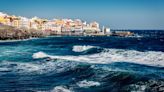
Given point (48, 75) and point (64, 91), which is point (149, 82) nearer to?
point (64, 91)

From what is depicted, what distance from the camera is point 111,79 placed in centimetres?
2000

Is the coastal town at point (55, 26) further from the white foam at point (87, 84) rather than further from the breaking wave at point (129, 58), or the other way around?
the white foam at point (87, 84)

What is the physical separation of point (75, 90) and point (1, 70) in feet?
32.1

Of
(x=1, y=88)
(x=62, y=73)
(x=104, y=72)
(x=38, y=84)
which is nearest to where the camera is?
(x=1, y=88)

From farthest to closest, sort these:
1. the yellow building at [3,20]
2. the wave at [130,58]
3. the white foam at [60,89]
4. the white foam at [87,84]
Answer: the yellow building at [3,20], the wave at [130,58], the white foam at [87,84], the white foam at [60,89]

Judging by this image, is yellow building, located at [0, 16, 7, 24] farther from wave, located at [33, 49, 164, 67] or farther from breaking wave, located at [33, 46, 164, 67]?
wave, located at [33, 49, 164, 67]

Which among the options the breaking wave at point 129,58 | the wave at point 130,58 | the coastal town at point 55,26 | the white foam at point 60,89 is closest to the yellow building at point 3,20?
the coastal town at point 55,26

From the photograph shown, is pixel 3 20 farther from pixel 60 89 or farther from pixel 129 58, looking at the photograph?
pixel 60 89

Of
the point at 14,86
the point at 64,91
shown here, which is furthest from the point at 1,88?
the point at 64,91

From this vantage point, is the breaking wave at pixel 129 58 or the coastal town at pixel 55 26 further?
the coastal town at pixel 55 26

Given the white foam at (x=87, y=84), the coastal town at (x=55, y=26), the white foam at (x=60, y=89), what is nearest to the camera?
the white foam at (x=60, y=89)

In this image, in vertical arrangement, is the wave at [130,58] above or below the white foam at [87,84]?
below

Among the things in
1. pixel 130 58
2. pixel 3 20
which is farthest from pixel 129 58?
pixel 3 20

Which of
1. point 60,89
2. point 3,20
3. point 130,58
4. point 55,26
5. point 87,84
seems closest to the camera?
point 60,89
